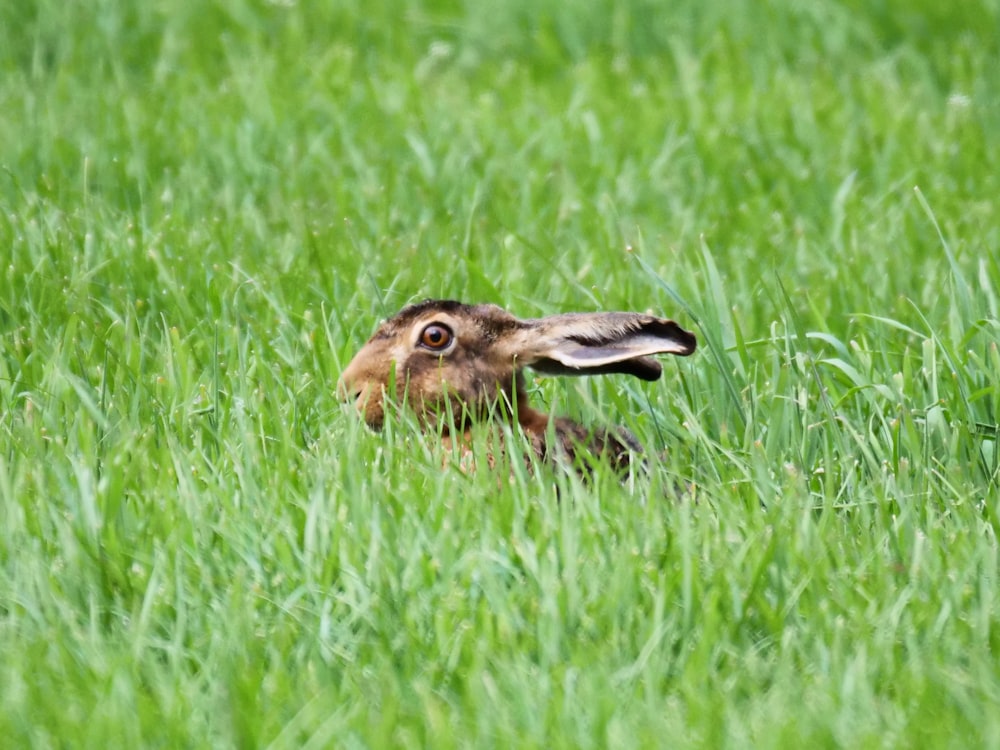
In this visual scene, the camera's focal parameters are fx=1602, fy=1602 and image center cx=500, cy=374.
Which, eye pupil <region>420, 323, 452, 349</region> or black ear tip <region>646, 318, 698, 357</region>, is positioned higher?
black ear tip <region>646, 318, 698, 357</region>

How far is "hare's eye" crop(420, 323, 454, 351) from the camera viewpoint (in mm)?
4098

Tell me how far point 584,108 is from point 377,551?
4444mm

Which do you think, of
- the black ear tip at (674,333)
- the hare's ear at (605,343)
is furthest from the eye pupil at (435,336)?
the black ear tip at (674,333)

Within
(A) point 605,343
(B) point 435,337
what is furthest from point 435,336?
(A) point 605,343

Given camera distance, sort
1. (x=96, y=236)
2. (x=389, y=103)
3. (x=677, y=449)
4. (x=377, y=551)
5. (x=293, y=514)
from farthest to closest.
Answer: (x=389, y=103) < (x=96, y=236) < (x=677, y=449) < (x=293, y=514) < (x=377, y=551)

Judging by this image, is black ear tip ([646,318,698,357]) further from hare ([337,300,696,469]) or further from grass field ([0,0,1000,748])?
grass field ([0,0,1000,748])

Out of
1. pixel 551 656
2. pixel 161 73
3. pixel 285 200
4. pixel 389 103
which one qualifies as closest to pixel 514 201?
pixel 285 200

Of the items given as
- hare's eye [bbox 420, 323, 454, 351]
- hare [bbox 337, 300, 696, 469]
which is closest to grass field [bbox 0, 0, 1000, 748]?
hare [bbox 337, 300, 696, 469]

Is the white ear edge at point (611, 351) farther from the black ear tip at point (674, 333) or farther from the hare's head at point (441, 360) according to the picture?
the hare's head at point (441, 360)

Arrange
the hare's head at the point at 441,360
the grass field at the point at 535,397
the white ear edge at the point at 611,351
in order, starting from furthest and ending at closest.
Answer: the hare's head at the point at 441,360 → the white ear edge at the point at 611,351 → the grass field at the point at 535,397

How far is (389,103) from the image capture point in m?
7.17

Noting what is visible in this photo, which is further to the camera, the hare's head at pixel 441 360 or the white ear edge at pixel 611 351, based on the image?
the hare's head at pixel 441 360

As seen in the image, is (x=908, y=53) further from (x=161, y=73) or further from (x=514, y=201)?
(x=161, y=73)

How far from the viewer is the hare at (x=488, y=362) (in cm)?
387
